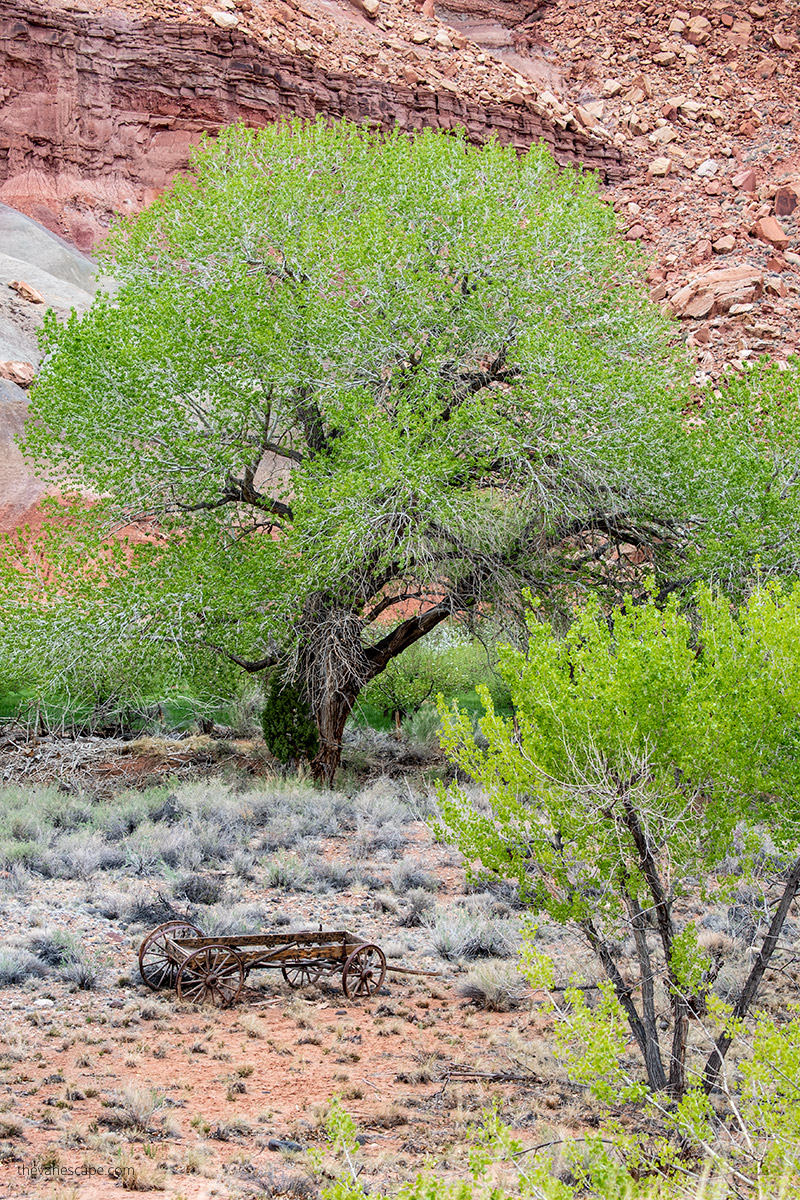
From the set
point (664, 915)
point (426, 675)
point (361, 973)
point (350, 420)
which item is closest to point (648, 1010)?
point (664, 915)

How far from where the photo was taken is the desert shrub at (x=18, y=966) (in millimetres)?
8062

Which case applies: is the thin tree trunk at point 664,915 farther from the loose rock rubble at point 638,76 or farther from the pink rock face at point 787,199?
the pink rock face at point 787,199

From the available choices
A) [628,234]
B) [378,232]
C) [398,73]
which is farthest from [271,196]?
[398,73]

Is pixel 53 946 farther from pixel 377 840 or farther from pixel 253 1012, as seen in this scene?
pixel 377 840

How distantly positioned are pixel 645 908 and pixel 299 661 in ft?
37.4

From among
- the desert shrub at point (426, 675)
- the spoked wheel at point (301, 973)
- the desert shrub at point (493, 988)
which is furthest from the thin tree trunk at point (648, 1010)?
the desert shrub at point (426, 675)

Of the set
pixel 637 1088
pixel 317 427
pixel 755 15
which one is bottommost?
pixel 637 1088

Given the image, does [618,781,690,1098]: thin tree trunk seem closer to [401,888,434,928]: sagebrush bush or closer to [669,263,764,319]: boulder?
[401,888,434,928]: sagebrush bush

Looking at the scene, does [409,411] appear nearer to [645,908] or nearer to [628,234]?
[645,908]

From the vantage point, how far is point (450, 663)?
2503 cm

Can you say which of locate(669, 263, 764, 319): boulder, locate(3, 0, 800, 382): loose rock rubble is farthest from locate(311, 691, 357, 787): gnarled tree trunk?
locate(3, 0, 800, 382): loose rock rubble

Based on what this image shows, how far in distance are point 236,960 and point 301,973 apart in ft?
3.32

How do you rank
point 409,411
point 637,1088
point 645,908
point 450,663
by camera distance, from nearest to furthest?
point 637,1088, point 645,908, point 409,411, point 450,663

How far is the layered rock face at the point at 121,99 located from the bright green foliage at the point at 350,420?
26.7 meters
